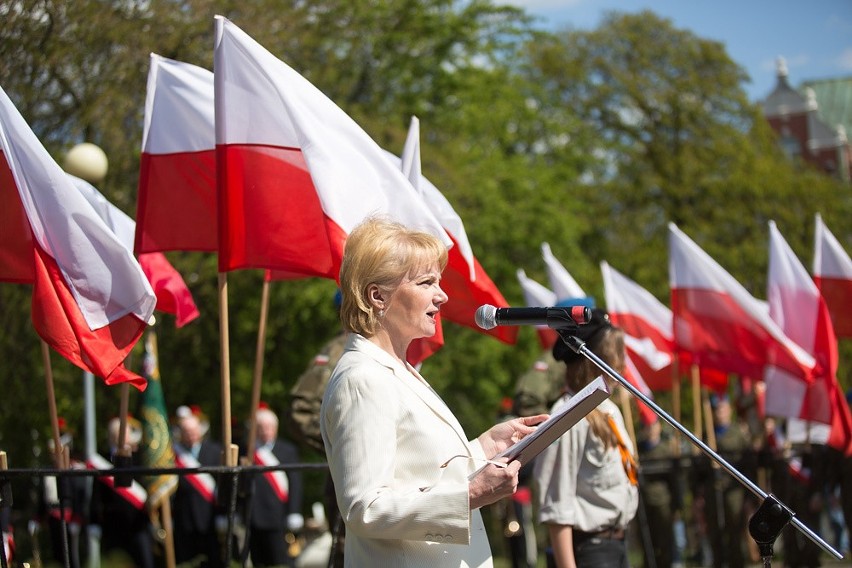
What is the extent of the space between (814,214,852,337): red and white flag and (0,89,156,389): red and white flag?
24.9 ft

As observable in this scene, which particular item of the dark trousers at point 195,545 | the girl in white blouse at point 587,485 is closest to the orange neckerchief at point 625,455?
the girl in white blouse at point 587,485

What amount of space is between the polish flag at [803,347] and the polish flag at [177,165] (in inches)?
239

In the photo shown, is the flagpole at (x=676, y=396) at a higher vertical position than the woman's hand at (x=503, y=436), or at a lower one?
lower

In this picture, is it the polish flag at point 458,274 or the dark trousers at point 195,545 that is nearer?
the polish flag at point 458,274

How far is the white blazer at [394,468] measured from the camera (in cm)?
338

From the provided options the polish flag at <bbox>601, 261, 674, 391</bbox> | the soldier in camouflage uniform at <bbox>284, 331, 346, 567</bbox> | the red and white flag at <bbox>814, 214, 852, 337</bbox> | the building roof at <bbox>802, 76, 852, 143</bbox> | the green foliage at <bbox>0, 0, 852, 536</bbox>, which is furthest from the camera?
the building roof at <bbox>802, 76, 852, 143</bbox>

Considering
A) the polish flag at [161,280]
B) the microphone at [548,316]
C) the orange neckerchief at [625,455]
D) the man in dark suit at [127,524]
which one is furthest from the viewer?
the man in dark suit at [127,524]

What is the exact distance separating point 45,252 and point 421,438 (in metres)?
2.99

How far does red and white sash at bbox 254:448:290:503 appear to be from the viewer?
1118 cm

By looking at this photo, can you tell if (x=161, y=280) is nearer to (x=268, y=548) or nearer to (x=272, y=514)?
(x=272, y=514)

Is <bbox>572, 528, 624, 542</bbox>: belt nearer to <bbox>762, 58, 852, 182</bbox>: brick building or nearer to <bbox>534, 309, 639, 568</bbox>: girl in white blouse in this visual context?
<bbox>534, 309, 639, 568</bbox>: girl in white blouse

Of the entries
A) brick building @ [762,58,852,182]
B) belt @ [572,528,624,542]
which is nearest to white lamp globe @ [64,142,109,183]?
belt @ [572,528,624,542]

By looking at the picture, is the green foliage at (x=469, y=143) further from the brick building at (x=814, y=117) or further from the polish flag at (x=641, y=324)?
the brick building at (x=814, y=117)

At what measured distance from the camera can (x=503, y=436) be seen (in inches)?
155
